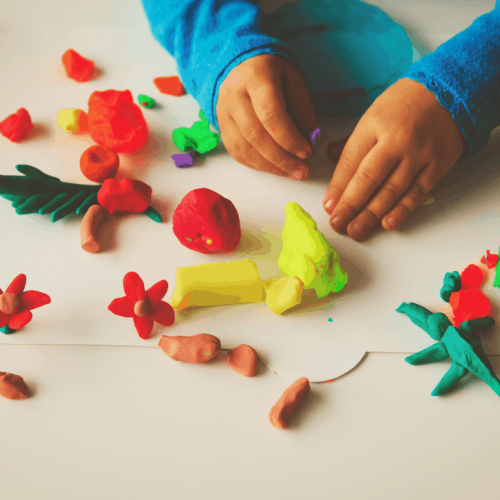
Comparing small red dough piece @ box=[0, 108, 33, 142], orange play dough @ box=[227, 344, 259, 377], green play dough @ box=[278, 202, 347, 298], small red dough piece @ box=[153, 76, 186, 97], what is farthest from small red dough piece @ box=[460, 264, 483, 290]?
small red dough piece @ box=[0, 108, 33, 142]

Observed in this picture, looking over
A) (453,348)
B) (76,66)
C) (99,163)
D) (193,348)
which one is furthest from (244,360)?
(76,66)

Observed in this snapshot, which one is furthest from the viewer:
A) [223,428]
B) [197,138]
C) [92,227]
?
[197,138]

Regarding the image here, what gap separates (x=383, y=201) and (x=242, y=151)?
182 mm

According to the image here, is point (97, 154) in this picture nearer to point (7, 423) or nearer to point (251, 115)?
point (251, 115)

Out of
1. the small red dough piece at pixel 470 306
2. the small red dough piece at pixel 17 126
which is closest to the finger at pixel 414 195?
the small red dough piece at pixel 470 306

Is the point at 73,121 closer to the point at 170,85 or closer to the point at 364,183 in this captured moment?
the point at 170,85

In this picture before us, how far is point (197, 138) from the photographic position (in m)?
0.58

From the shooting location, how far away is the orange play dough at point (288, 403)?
359mm

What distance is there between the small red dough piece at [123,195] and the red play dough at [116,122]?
0.09 meters

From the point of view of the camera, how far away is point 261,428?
14.3 inches

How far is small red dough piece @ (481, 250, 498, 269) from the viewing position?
45 cm

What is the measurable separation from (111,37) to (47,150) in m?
0.28

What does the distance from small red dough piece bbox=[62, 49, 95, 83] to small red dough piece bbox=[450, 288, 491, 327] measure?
1.97ft

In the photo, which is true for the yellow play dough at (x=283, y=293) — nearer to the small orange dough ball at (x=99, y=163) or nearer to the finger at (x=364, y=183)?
the finger at (x=364, y=183)
